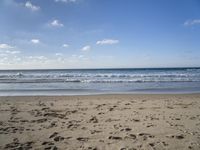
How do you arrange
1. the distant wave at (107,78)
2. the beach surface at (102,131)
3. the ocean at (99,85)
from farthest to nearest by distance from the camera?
1. the distant wave at (107,78)
2. the ocean at (99,85)
3. the beach surface at (102,131)

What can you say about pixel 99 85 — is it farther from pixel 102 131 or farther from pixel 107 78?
pixel 102 131

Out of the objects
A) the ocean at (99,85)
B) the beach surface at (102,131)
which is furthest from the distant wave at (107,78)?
the beach surface at (102,131)

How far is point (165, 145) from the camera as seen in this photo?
388 cm

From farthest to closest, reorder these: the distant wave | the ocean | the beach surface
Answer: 1. the distant wave
2. the ocean
3. the beach surface

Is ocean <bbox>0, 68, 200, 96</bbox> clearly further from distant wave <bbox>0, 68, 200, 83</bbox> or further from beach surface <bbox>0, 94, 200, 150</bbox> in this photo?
beach surface <bbox>0, 94, 200, 150</bbox>

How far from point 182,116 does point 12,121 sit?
5265mm

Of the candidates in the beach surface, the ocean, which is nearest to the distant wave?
the ocean

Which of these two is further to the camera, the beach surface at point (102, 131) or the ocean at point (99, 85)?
the ocean at point (99, 85)

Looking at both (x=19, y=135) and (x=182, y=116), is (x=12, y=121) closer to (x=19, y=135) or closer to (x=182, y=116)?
(x=19, y=135)

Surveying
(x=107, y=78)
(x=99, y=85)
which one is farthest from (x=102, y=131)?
(x=107, y=78)

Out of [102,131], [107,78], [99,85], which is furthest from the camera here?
[107,78]

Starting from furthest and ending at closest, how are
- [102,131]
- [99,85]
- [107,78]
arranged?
[107,78] < [99,85] < [102,131]

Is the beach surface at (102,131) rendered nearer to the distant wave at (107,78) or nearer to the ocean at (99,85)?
the ocean at (99,85)

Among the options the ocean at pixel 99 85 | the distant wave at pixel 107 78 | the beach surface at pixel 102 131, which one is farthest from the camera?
the distant wave at pixel 107 78
